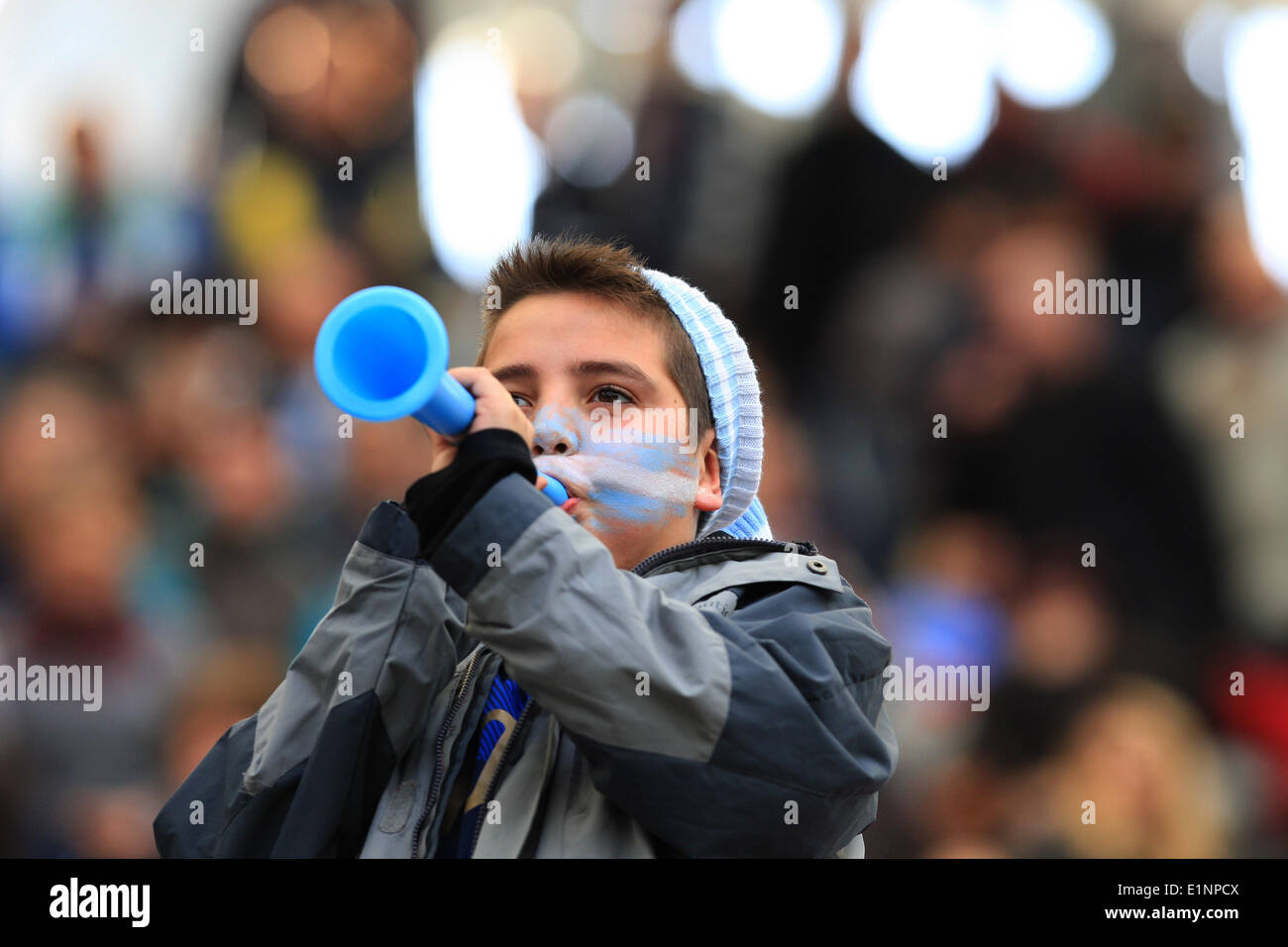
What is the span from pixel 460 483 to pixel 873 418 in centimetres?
229

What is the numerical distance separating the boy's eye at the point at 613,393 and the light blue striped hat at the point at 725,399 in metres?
0.22

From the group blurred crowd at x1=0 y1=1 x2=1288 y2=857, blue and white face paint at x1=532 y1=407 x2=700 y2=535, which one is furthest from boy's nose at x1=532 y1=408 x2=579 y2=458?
blurred crowd at x1=0 y1=1 x2=1288 y2=857

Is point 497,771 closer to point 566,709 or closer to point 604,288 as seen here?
point 566,709

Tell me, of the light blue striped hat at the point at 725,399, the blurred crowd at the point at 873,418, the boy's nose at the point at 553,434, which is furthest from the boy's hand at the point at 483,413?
the blurred crowd at the point at 873,418

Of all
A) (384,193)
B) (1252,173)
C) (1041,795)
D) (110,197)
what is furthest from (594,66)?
(1041,795)

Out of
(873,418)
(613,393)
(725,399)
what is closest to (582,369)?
(613,393)

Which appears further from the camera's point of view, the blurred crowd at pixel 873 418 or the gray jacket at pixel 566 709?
the blurred crowd at pixel 873 418

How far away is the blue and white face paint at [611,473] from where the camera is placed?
1.60 metres

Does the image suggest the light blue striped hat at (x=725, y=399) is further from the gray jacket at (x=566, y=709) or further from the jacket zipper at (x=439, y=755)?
the jacket zipper at (x=439, y=755)

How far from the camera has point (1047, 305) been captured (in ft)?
11.2

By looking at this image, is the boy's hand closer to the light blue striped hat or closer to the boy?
the boy

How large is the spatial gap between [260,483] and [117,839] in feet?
2.69

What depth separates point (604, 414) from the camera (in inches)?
65.1

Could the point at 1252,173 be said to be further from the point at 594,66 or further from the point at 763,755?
the point at 763,755
